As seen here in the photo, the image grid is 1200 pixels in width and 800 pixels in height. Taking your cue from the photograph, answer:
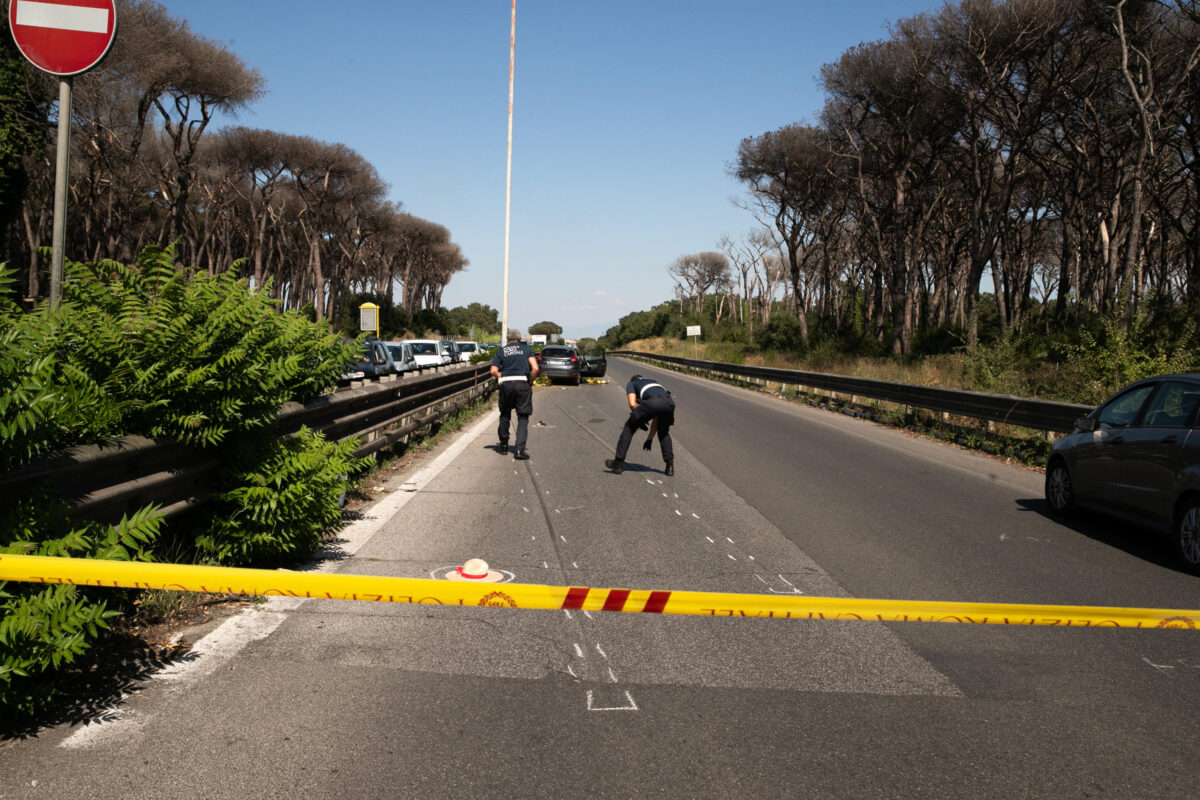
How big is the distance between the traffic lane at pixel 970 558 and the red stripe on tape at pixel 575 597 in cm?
217

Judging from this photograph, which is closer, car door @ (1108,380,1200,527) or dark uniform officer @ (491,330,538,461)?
car door @ (1108,380,1200,527)

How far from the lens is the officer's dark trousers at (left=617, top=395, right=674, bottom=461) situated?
1116 cm

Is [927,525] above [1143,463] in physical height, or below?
below

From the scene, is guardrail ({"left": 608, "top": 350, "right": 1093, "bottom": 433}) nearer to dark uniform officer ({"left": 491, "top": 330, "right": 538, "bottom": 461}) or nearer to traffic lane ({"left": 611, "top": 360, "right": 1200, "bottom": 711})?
traffic lane ({"left": 611, "top": 360, "right": 1200, "bottom": 711})

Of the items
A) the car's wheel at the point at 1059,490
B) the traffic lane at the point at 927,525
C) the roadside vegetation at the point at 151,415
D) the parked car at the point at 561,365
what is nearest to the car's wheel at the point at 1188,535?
the traffic lane at the point at 927,525

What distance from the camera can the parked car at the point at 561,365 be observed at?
1310 inches

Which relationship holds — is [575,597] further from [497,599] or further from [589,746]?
[589,746]

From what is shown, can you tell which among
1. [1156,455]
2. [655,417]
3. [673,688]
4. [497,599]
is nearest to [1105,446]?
[1156,455]

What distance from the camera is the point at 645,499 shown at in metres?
9.25

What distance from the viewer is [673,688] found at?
4090 mm

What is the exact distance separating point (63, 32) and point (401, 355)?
72.2ft

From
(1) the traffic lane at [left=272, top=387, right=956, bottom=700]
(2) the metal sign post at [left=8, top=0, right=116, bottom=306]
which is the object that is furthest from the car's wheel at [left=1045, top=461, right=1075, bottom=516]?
(2) the metal sign post at [left=8, top=0, right=116, bottom=306]

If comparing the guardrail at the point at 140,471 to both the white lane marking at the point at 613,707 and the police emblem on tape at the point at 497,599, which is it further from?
the white lane marking at the point at 613,707

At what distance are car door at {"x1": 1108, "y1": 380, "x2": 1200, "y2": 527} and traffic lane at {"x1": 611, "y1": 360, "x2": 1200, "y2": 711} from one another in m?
0.47
